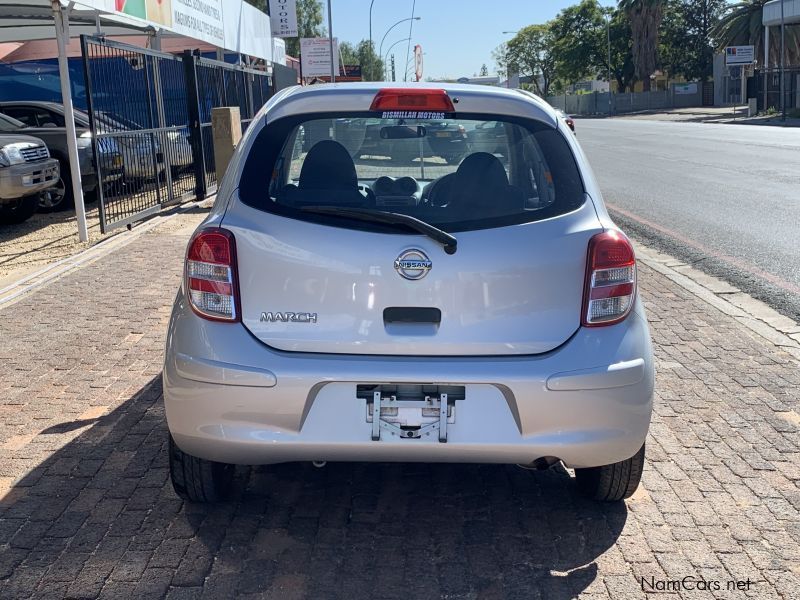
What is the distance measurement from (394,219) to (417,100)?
0.53m

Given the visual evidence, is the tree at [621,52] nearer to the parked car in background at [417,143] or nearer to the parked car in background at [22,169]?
the parked car in background at [22,169]

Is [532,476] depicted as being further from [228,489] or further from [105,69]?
[105,69]

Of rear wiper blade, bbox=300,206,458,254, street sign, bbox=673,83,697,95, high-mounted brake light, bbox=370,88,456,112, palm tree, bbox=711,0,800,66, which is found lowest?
rear wiper blade, bbox=300,206,458,254

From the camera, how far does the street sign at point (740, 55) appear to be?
196 feet

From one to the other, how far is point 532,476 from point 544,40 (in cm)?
12396

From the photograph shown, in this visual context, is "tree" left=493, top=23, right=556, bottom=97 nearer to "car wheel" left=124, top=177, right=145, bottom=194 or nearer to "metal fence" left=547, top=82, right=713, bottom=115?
"metal fence" left=547, top=82, right=713, bottom=115

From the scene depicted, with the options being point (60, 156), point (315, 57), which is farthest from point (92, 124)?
point (315, 57)

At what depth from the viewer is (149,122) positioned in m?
13.9

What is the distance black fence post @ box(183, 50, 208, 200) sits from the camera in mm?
15258

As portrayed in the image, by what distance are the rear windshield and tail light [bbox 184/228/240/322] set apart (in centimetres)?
20

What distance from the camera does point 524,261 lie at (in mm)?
3340

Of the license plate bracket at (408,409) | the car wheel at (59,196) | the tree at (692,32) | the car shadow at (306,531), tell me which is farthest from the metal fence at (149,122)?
the tree at (692,32)

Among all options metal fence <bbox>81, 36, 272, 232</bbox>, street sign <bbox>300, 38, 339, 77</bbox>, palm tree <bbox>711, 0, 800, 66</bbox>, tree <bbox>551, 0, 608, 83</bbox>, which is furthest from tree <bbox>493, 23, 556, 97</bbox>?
metal fence <bbox>81, 36, 272, 232</bbox>

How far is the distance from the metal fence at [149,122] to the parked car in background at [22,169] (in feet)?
2.80
